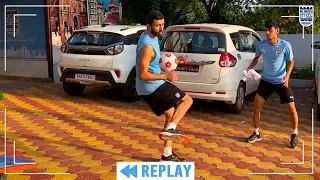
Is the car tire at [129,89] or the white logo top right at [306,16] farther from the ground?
the white logo top right at [306,16]

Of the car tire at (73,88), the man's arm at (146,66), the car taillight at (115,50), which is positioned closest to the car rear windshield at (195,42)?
the car taillight at (115,50)

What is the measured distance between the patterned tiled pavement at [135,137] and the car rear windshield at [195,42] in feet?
3.86

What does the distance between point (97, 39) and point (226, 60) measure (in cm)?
285

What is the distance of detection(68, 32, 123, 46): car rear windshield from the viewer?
873 cm

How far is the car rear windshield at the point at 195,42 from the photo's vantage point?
7.41 meters

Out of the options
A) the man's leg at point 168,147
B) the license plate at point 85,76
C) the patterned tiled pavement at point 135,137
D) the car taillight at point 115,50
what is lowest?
the patterned tiled pavement at point 135,137

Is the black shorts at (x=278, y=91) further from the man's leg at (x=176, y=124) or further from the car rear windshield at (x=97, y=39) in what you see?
the car rear windshield at (x=97, y=39)

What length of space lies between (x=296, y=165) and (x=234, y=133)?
1543 mm

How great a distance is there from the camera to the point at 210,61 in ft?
23.9

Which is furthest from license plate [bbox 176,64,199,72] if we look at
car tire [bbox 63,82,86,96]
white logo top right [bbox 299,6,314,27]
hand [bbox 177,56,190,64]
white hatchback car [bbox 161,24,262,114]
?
white logo top right [bbox 299,6,314,27]

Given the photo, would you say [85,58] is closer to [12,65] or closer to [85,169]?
[85,169]

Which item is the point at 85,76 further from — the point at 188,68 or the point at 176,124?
the point at 176,124

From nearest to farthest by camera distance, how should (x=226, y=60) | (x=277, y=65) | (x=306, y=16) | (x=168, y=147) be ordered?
(x=168, y=147) < (x=277, y=65) < (x=226, y=60) < (x=306, y=16)

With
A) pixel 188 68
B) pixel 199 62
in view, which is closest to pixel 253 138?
pixel 199 62
